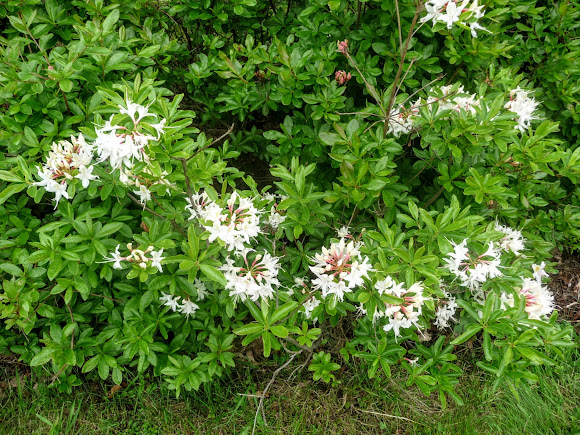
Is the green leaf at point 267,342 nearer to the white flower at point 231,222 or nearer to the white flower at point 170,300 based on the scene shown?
the white flower at point 231,222

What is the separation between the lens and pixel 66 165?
5.18ft

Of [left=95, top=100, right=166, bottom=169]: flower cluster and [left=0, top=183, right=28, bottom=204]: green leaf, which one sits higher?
[left=95, top=100, right=166, bottom=169]: flower cluster

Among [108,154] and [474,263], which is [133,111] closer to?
[108,154]

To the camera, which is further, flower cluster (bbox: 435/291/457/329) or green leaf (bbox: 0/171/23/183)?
flower cluster (bbox: 435/291/457/329)

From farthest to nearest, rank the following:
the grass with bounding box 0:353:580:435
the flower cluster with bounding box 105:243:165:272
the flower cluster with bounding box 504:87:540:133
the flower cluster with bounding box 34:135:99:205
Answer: the grass with bounding box 0:353:580:435, the flower cluster with bounding box 504:87:540:133, the flower cluster with bounding box 105:243:165:272, the flower cluster with bounding box 34:135:99:205

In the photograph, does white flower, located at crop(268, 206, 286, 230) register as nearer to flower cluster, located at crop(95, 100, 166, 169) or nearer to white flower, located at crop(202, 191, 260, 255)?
white flower, located at crop(202, 191, 260, 255)

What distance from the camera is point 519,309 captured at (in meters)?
1.82

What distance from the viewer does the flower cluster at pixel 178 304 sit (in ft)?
6.94

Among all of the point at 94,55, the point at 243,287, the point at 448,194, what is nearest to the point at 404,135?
the point at 448,194

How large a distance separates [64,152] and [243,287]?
2.42 ft

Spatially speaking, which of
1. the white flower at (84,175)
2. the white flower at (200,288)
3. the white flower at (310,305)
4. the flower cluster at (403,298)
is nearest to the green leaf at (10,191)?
the white flower at (84,175)

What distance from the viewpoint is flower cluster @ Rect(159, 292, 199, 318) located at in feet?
6.94

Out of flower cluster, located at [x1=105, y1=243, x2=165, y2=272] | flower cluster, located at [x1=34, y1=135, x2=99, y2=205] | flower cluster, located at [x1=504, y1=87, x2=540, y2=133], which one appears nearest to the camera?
flower cluster, located at [x1=34, y1=135, x2=99, y2=205]

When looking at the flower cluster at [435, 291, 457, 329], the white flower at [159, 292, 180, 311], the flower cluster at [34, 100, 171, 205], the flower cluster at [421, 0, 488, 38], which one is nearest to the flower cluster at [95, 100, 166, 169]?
the flower cluster at [34, 100, 171, 205]
